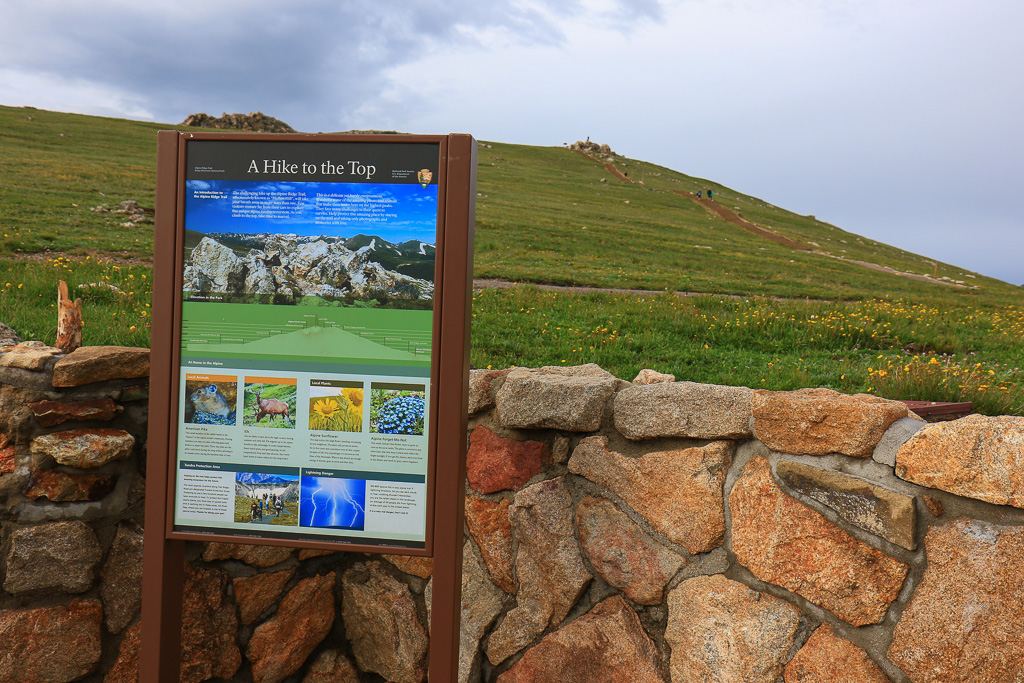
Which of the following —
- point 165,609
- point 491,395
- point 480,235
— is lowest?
point 165,609

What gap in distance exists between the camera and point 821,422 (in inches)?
76.2

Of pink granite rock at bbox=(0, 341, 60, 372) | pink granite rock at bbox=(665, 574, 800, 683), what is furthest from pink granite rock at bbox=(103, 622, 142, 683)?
pink granite rock at bbox=(665, 574, 800, 683)

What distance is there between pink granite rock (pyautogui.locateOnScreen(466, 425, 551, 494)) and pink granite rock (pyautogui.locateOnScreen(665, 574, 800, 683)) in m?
0.69

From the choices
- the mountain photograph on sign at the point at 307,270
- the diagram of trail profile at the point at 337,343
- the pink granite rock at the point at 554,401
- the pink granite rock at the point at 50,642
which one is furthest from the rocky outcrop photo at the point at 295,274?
the pink granite rock at the point at 50,642

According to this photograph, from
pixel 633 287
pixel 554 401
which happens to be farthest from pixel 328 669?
pixel 633 287

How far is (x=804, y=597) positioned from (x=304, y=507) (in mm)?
1570

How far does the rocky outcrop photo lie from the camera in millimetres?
1969

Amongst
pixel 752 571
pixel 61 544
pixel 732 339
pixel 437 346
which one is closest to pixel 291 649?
pixel 61 544

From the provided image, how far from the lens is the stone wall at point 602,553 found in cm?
174

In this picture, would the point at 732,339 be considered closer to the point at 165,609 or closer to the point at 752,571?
the point at 752,571

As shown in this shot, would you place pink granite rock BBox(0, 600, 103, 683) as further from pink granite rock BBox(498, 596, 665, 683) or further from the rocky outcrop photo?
pink granite rock BBox(498, 596, 665, 683)

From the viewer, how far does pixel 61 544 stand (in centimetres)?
249

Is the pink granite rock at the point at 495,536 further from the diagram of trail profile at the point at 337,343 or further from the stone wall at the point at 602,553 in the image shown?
the diagram of trail profile at the point at 337,343

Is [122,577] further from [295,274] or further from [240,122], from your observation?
[240,122]
